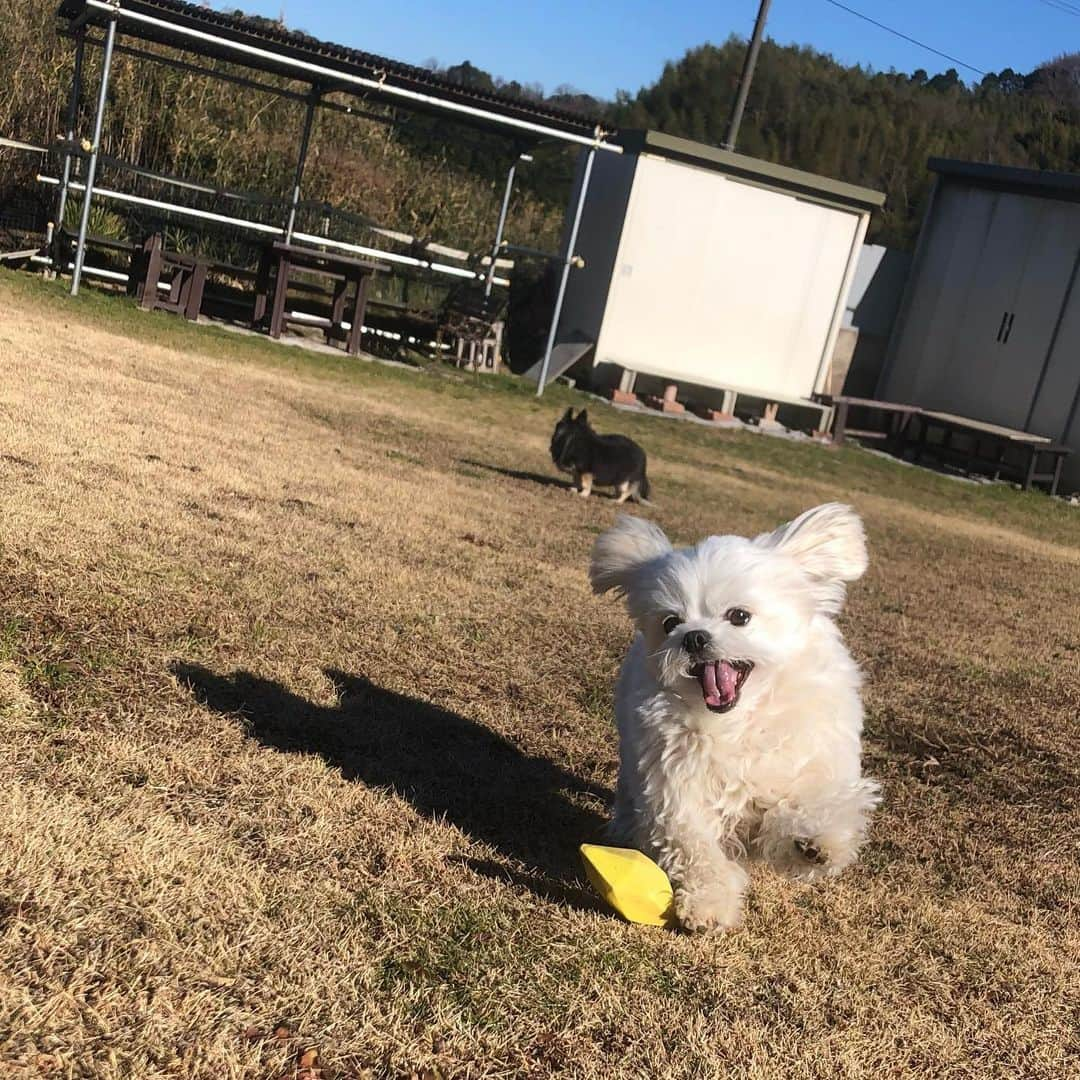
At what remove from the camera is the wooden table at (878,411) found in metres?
17.3

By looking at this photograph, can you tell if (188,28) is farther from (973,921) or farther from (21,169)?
(973,921)

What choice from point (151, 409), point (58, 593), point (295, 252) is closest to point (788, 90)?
point (295, 252)

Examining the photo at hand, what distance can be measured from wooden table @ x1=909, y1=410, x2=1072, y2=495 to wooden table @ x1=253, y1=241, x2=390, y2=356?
336 inches

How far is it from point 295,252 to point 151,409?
237 inches

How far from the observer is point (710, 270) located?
17.0 m

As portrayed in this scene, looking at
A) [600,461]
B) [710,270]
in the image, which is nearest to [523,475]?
[600,461]

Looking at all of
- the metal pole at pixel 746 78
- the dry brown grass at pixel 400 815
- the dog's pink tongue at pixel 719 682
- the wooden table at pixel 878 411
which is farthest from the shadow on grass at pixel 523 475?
the metal pole at pixel 746 78

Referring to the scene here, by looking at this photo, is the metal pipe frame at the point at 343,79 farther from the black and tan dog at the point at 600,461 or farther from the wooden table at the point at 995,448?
the wooden table at the point at 995,448

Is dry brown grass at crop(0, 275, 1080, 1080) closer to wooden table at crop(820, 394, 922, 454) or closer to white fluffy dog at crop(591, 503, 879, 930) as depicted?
white fluffy dog at crop(591, 503, 879, 930)

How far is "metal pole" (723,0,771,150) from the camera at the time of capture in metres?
18.8

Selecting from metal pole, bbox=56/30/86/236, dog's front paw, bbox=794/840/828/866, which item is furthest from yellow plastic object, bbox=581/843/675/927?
metal pole, bbox=56/30/86/236

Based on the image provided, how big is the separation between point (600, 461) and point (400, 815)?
562cm

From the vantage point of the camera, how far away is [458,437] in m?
9.95

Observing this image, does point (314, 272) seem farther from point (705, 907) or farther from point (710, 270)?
point (705, 907)
